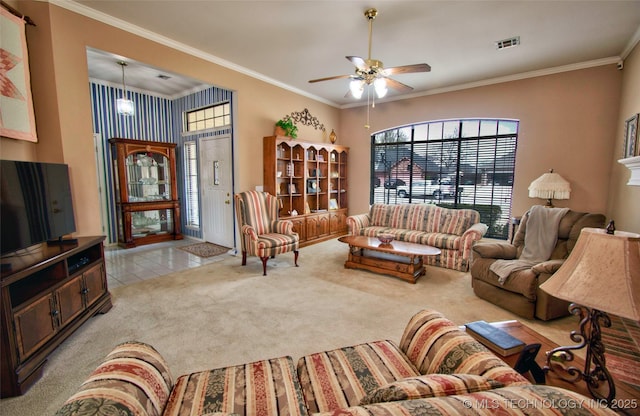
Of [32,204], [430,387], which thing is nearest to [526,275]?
[430,387]

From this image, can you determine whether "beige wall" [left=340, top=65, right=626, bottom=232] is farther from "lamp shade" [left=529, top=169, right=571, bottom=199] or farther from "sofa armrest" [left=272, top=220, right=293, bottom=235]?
"sofa armrest" [left=272, top=220, right=293, bottom=235]

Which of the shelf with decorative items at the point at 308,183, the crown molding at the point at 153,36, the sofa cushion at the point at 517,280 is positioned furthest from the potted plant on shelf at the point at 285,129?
the sofa cushion at the point at 517,280

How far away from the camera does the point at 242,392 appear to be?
1.18 metres

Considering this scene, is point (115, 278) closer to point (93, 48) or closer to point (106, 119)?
point (93, 48)

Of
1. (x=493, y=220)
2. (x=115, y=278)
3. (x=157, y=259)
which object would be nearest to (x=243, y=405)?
(x=115, y=278)

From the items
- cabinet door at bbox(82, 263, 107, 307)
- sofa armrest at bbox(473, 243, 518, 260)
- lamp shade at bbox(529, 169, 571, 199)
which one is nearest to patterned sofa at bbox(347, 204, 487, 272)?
sofa armrest at bbox(473, 243, 518, 260)

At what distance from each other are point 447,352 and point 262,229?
3.58 m

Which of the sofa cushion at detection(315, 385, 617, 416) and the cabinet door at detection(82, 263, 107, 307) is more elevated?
the sofa cushion at detection(315, 385, 617, 416)

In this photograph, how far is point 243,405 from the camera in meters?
1.11

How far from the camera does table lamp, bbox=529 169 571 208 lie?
4.12 metres

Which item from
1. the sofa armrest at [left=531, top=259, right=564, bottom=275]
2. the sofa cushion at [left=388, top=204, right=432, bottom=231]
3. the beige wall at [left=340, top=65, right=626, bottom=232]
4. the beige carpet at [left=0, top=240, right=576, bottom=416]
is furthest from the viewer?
the sofa cushion at [left=388, top=204, right=432, bottom=231]

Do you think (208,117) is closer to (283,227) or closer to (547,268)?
(283,227)

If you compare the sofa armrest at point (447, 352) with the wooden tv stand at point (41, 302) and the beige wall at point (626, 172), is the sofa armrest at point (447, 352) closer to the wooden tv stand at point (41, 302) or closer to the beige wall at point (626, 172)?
the wooden tv stand at point (41, 302)

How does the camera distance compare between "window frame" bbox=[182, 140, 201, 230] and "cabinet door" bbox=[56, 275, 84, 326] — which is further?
"window frame" bbox=[182, 140, 201, 230]
